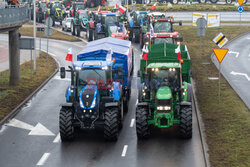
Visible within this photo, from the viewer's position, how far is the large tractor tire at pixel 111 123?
2186 centimetres

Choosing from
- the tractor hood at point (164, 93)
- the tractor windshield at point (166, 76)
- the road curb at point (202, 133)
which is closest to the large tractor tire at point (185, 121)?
the road curb at point (202, 133)

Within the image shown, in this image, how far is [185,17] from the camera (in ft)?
259

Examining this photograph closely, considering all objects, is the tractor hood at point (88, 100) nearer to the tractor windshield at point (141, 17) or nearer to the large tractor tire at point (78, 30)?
the tractor windshield at point (141, 17)

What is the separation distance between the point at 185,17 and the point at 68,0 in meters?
24.6

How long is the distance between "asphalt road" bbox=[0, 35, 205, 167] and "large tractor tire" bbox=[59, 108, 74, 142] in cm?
38

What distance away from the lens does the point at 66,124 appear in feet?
72.0

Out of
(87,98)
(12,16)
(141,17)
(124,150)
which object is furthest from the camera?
(141,17)

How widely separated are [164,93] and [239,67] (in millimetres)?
21031

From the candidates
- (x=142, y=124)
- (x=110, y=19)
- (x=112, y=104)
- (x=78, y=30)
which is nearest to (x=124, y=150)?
(x=142, y=124)

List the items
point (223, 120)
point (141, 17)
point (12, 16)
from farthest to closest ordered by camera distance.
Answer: point (141, 17) → point (12, 16) → point (223, 120)

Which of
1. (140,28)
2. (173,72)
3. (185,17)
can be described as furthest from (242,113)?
(185,17)

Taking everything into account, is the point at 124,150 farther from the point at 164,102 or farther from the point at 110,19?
the point at 110,19

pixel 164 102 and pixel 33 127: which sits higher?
pixel 164 102

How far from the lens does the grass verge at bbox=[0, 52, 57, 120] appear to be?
29.4 meters
